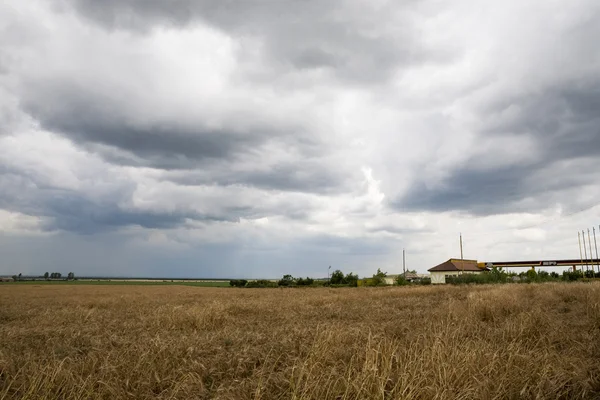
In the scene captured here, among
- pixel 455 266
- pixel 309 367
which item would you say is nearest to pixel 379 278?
pixel 455 266

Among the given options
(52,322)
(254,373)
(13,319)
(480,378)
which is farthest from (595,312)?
(13,319)

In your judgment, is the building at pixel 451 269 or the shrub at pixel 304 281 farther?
the building at pixel 451 269

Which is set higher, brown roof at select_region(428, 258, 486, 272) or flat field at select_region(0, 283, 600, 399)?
brown roof at select_region(428, 258, 486, 272)

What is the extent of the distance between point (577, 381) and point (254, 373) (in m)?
5.17

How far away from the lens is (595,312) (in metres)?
14.1

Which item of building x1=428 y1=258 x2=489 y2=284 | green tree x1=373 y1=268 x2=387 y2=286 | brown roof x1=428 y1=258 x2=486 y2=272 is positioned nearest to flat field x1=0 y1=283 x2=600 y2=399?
green tree x1=373 y1=268 x2=387 y2=286

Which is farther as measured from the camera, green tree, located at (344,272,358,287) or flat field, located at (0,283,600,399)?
green tree, located at (344,272,358,287)

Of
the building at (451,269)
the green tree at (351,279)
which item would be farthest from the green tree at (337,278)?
the building at (451,269)

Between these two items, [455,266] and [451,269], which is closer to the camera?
[451,269]

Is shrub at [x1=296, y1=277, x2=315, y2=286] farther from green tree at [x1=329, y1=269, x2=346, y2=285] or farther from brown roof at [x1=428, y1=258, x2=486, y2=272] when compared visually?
brown roof at [x1=428, y1=258, x2=486, y2=272]

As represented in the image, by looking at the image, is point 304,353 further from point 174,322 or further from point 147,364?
point 174,322

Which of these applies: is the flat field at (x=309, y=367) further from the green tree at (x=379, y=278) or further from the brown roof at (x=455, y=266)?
the brown roof at (x=455, y=266)

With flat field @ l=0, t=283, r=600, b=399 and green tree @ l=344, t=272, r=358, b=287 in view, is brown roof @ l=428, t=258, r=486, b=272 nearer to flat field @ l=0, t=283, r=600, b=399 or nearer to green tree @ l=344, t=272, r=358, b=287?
green tree @ l=344, t=272, r=358, b=287

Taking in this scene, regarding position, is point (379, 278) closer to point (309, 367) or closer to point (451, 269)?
point (451, 269)
